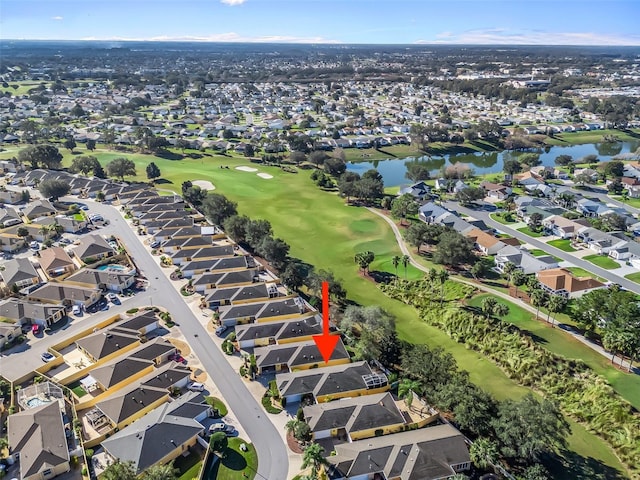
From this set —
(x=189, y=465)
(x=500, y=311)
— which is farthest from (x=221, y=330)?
(x=500, y=311)

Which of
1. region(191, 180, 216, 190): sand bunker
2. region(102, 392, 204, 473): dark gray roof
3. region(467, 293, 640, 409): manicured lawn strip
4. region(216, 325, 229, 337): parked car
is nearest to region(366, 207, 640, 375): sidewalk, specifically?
region(467, 293, 640, 409): manicured lawn strip

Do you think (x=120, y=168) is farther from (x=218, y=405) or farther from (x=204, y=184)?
(x=218, y=405)

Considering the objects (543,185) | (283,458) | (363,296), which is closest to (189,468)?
(283,458)

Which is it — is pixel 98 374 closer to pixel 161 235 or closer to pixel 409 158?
pixel 161 235

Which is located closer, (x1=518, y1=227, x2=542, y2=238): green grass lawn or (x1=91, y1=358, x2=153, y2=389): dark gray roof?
(x1=91, y1=358, x2=153, y2=389): dark gray roof

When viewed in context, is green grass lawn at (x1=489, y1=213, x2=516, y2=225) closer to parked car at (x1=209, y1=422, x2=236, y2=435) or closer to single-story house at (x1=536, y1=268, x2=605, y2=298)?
single-story house at (x1=536, y1=268, x2=605, y2=298)

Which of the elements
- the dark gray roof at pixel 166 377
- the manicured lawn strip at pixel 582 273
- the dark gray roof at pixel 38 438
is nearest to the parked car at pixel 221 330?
the dark gray roof at pixel 166 377
